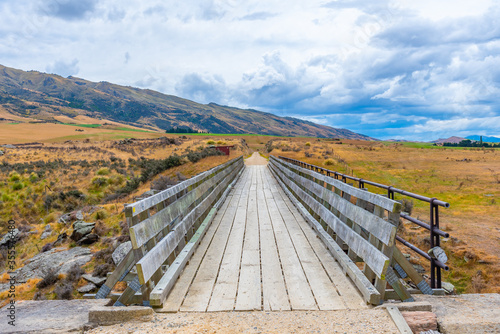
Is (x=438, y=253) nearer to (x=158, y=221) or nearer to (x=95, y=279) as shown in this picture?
(x=158, y=221)

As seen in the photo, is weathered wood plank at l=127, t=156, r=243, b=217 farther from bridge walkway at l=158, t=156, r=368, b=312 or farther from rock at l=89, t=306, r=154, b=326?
bridge walkway at l=158, t=156, r=368, b=312

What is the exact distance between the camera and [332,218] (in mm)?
5305

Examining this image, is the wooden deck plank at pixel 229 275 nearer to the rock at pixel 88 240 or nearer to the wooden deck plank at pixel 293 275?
the wooden deck plank at pixel 293 275

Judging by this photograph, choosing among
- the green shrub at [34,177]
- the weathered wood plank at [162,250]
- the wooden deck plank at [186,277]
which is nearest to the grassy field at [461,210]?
the wooden deck plank at [186,277]

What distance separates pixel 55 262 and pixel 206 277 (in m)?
6.54

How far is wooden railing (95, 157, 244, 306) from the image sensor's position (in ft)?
10.6

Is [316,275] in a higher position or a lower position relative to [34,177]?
lower

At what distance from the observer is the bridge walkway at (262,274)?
337 cm

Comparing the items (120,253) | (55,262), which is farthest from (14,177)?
(120,253)

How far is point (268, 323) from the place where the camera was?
295 cm

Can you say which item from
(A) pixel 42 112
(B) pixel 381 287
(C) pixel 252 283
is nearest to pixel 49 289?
(C) pixel 252 283

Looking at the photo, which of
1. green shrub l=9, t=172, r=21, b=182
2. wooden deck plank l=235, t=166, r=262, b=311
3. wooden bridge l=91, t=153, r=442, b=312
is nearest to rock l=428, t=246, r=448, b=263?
wooden bridge l=91, t=153, r=442, b=312

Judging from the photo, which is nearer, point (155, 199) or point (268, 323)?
point (268, 323)

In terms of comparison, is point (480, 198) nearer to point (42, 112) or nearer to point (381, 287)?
point (381, 287)
